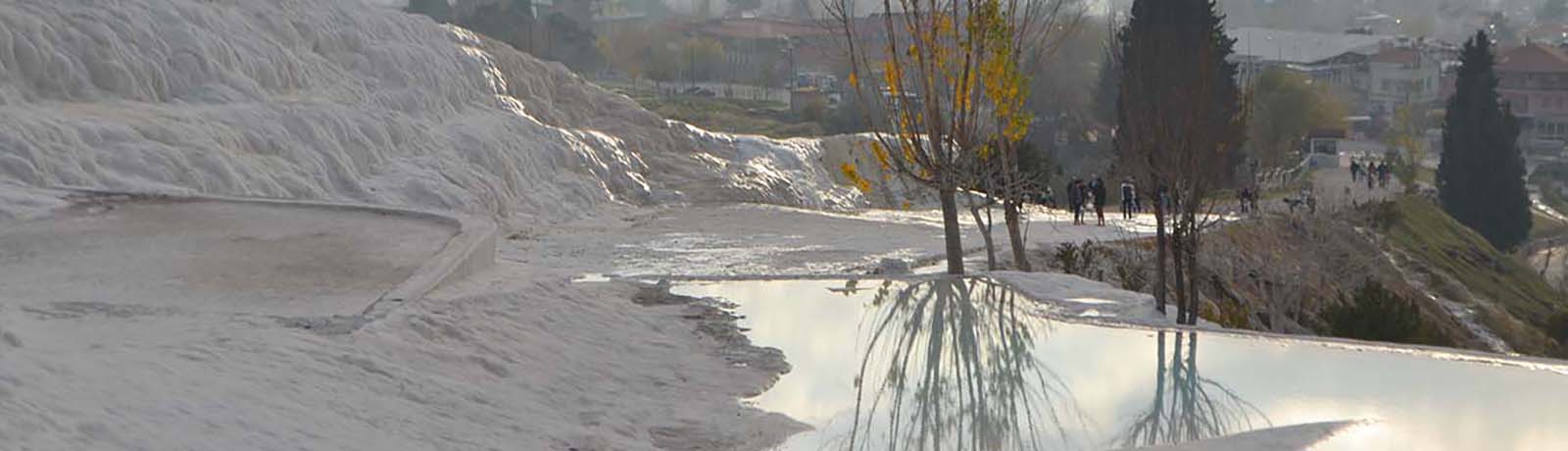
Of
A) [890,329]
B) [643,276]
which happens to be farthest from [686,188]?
[890,329]

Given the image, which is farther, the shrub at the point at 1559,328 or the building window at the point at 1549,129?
the building window at the point at 1549,129

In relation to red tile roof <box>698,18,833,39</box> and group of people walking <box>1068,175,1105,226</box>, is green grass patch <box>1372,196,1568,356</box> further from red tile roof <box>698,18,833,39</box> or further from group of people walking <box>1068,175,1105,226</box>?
red tile roof <box>698,18,833,39</box>

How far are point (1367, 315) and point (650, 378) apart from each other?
802cm

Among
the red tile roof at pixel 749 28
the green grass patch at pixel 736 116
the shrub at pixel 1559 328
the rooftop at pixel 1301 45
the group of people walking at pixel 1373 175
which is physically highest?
the red tile roof at pixel 749 28

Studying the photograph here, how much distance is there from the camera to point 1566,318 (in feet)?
91.1

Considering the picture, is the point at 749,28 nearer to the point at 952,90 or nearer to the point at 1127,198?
the point at 1127,198

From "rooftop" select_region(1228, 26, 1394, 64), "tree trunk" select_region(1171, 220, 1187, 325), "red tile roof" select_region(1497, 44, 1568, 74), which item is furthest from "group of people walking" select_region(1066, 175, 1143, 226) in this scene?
"rooftop" select_region(1228, 26, 1394, 64)

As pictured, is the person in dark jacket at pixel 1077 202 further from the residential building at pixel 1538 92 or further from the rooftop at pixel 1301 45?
the rooftop at pixel 1301 45

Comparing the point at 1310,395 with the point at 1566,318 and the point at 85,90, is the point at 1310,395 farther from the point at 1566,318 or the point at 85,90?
the point at 1566,318

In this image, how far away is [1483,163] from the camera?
42.9 meters

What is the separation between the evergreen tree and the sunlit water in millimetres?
32619

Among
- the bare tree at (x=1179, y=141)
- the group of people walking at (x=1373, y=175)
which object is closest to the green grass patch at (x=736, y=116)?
the group of people walking at (x=1373, y=175)

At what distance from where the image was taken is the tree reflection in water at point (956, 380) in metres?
9.53

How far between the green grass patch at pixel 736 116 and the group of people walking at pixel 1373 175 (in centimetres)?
1473
